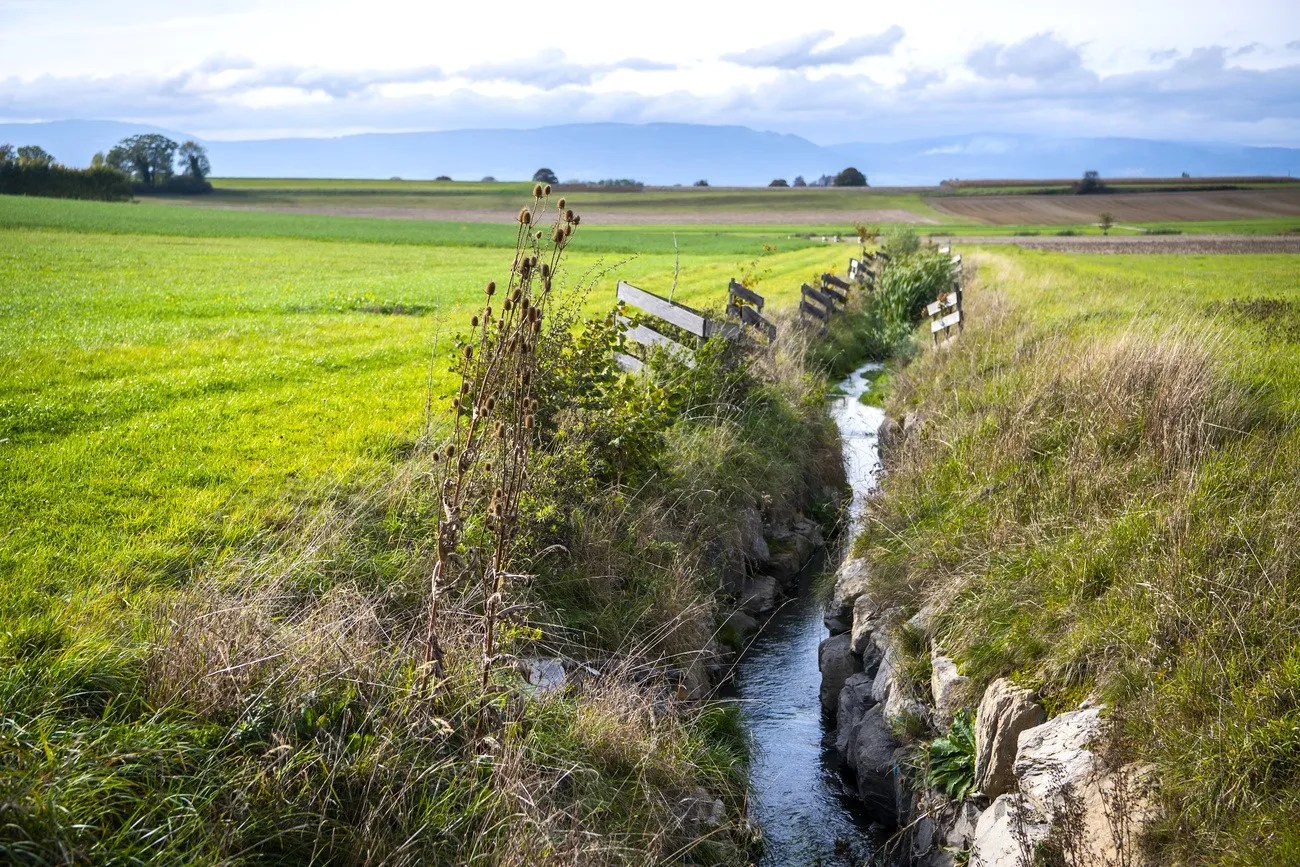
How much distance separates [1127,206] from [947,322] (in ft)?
280

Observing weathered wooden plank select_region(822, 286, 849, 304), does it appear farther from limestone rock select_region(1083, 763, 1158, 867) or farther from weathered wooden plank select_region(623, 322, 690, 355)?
limestone rock select_region(1083, 763, 1158, 867)

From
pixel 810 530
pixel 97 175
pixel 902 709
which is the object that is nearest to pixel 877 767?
pixel 902 709

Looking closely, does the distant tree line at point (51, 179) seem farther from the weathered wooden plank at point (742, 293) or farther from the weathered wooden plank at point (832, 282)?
the weathered wooden plank at point (742, 293)

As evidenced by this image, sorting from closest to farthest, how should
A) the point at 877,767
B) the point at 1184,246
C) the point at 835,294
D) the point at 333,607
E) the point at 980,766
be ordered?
the point at 333,607 → the point at 980,766 → the point at 877,767 → the point at 835,294 → the point at 1184,246

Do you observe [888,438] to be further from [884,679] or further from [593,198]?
[593,198]

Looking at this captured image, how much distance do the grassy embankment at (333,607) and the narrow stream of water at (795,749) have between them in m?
0.45

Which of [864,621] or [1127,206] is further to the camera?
[1127,206]

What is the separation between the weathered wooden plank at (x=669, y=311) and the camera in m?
11.0

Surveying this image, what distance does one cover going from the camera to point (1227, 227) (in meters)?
63.2

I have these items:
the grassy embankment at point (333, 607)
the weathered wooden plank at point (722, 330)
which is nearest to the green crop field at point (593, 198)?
the weathered wooden plank at point (722, 330)

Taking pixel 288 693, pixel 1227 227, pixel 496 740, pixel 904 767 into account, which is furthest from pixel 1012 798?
pixel 1227 227

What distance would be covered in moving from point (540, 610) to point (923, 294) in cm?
1750

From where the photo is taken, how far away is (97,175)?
80062mm

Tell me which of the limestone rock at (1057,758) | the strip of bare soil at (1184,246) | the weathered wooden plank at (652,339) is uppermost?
the strip of bare soil at (1184,246)
